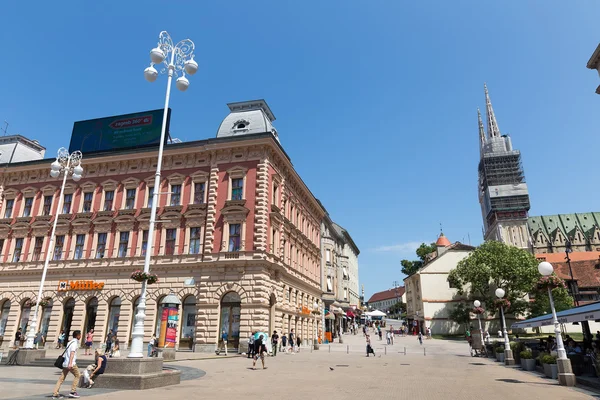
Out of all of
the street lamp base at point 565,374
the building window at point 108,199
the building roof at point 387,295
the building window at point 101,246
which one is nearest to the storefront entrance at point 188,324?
the building window at point 101,246

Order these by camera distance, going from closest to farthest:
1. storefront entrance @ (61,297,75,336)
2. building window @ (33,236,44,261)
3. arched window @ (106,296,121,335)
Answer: arched window @ (106,296,121,335)
storefront entrance @ (61,297,75,336)
building window @ (33,236,44,261)

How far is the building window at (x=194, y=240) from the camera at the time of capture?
3209cm

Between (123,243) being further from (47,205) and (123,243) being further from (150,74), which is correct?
(150,74)

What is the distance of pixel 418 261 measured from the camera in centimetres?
9838

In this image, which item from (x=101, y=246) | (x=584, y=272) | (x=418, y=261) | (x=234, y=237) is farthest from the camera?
(x=418, y=261)

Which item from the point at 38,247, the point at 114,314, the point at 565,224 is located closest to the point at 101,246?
the point at 114,314

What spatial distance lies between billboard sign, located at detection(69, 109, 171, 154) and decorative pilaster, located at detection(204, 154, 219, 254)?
24.4 ft

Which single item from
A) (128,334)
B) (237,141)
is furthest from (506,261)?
(128,334)

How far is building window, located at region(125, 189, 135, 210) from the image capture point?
115 ft

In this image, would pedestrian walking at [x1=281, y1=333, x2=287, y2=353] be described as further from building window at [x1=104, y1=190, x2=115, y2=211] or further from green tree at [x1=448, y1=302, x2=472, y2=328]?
green tree at [x1=448, y1=302, x2=472, y2=328]

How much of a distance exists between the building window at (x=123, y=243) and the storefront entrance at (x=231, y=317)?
10.9 metres

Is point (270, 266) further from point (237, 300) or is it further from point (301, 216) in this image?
point (301, 216)

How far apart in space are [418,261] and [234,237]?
77283 mm

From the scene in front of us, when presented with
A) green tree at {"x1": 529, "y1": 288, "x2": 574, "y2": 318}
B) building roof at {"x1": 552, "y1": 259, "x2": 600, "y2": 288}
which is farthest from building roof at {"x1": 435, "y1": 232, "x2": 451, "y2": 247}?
green tree at {"x1": 529, "y1": 288, "x2": 574, "y2": 318}
